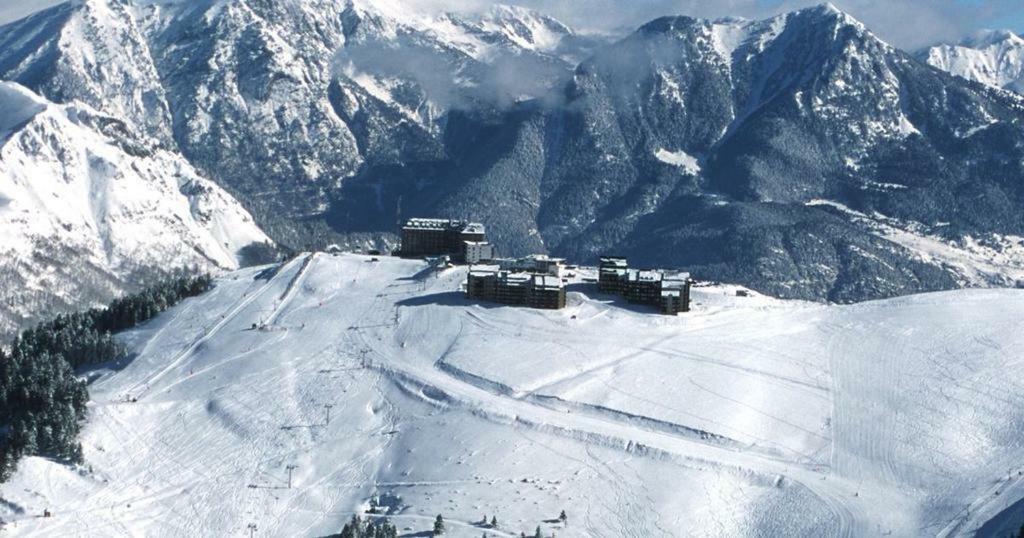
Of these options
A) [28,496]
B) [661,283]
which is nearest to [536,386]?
[661,283]

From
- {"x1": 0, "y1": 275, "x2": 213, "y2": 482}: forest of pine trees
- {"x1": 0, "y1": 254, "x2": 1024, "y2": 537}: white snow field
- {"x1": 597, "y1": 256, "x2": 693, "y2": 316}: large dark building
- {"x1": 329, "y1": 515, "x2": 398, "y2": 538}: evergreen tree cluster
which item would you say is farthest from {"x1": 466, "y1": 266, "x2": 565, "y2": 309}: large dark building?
{"x1": 329, "y1": 515, "x2": 398, "y2": 538}: evergreen tree cluster

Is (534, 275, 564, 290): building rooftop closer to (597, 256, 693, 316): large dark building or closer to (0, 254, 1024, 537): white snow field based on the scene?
(0, 254, 1024, 537): white snow field

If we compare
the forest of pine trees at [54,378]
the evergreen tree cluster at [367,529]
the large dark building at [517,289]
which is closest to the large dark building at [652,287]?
the large dark building at [517,289]

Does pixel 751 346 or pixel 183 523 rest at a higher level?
pixel 751 346

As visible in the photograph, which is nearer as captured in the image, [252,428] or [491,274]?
[252,428]

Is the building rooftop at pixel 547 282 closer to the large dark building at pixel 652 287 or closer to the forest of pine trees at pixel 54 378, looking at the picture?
the large dark building at pixel 652 287

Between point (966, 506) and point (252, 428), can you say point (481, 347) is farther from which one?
point (966, 506)
